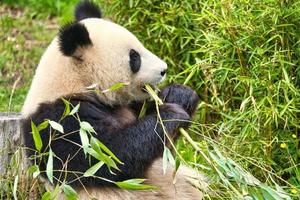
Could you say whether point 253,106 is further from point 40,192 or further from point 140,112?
point 40,192

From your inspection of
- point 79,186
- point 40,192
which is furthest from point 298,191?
point 40,192

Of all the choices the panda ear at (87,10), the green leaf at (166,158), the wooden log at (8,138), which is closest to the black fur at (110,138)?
the green leaf at (166,158)

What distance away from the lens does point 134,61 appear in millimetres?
4695

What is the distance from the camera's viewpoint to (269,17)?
5.22 metres

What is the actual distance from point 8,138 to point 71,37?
1.20 metres

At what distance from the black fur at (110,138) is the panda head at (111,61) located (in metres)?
0.18

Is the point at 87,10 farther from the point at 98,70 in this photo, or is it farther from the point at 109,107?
the point at 109,107

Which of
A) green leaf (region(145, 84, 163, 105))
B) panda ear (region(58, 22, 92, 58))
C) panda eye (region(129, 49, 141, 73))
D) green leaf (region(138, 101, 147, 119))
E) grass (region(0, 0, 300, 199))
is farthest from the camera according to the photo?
grass (region(0, 0, 300, 199))

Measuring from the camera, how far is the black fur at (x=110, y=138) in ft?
14.3

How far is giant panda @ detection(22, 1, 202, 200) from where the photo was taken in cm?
438

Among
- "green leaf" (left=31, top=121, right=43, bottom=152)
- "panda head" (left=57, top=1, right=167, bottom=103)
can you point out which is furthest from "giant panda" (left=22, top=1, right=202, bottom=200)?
"green leaf" (left=31, top=121, right=43, bottom=152)

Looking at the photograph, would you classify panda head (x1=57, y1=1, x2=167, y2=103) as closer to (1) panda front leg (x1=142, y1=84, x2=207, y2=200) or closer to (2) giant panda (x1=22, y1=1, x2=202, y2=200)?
(2) giant panda (x1=22, y1=1, x2=202, y2=200)

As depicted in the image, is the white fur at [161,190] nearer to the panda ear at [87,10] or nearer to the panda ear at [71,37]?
the panda ear at [71,37]

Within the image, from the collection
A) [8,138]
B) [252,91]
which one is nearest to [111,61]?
[252,91]
